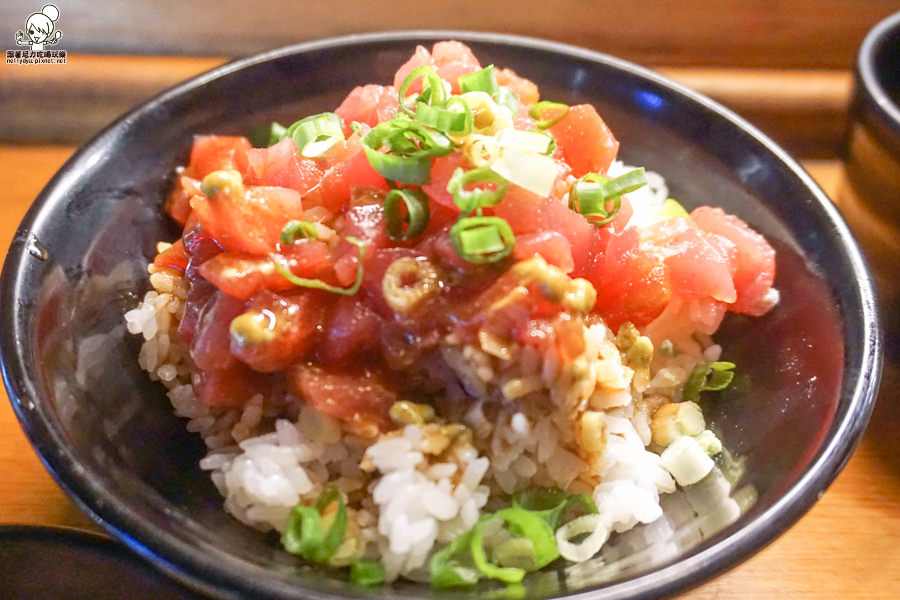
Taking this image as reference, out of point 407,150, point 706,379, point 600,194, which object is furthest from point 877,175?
point 407,150

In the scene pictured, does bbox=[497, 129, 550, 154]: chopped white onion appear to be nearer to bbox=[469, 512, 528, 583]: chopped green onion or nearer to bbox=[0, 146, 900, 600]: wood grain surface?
bbox=[469, 512, 528, 583]: chopped green onion

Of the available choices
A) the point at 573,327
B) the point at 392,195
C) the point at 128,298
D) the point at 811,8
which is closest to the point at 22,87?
the point at 128,298

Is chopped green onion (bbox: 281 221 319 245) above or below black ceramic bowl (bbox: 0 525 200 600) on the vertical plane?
above

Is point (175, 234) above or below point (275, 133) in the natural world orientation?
below

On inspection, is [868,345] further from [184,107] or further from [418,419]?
[184,107]

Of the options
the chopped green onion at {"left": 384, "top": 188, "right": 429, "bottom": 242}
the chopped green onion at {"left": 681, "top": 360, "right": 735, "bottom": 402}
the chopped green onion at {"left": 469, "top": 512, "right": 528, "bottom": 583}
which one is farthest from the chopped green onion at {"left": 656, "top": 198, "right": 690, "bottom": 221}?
the chopped green onion at {"left": 469, "top": 512, "right": 528, "bottom": 583}

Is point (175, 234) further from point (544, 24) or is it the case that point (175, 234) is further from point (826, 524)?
point (544, 24)
